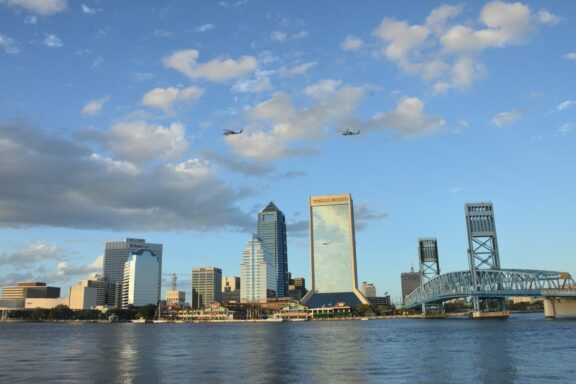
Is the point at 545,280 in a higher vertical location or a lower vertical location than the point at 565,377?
higher

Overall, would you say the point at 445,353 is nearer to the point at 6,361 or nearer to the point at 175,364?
the point at 175,364

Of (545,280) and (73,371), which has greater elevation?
(545,280)

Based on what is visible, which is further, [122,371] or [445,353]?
[445,353]

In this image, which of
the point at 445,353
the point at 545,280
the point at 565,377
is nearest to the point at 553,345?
the point at 445,353

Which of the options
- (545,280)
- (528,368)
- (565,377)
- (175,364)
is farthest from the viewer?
(545,280)

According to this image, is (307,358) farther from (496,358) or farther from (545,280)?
(545,280)

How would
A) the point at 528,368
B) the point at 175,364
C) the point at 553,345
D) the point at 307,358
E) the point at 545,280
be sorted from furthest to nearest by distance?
the point at 545,280 → the point at 553,345 → the point at 307,358 → the point at 175,364 → the point at 528,368

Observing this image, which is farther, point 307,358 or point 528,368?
point 307,358

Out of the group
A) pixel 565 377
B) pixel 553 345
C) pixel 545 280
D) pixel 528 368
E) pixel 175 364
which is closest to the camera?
pixel 565 377

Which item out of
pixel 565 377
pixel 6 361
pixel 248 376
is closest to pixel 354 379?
pixel 248 376
